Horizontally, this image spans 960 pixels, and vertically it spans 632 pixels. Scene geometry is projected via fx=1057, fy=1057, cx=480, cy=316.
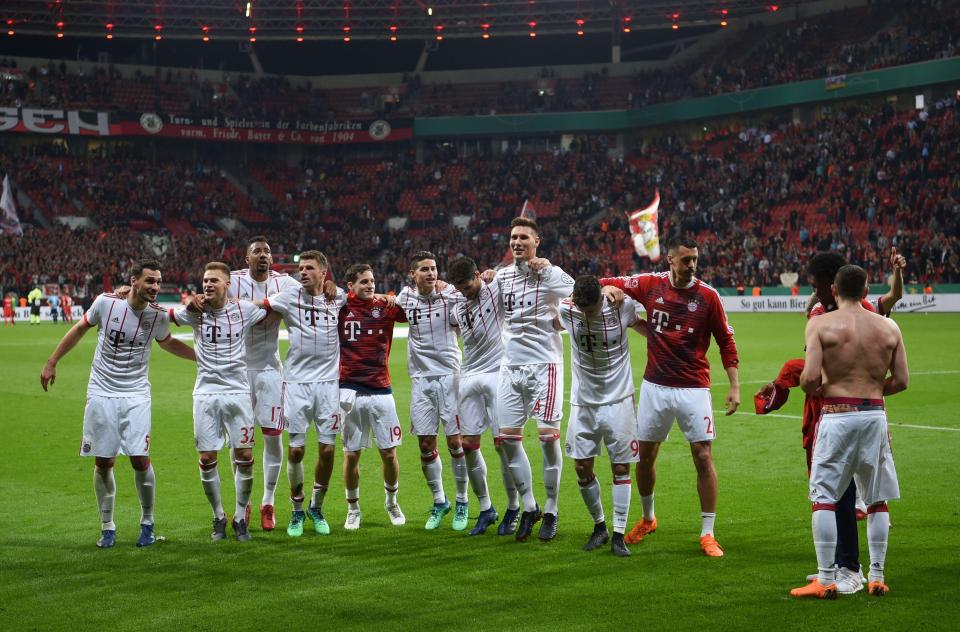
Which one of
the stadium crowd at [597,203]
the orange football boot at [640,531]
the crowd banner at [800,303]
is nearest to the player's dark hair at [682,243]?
the orange football boot at [640,531]

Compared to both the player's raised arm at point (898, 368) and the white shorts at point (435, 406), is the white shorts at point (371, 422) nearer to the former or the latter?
the white shorts at point (435, 406)

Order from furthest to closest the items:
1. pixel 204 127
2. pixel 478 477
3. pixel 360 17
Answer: pixel 204 127 → pixel 360 17 → pixel 478 477

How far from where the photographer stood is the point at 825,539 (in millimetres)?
6500

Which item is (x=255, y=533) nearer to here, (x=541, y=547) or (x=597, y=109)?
(x=541, y=547)

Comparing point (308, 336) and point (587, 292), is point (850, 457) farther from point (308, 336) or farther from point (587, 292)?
point (308, 336)

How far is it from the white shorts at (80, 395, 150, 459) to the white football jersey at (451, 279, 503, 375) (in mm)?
2743

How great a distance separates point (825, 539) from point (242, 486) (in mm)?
4649

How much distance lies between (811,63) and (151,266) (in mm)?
53314

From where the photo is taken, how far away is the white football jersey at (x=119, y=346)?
28.3 feet

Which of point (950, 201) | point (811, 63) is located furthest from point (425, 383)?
Answer: point (811, 63)

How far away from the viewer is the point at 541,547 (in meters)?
8.16

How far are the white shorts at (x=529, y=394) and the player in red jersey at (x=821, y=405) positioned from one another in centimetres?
194

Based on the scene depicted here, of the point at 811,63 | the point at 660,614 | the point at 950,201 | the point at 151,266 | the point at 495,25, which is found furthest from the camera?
the point at 495,25

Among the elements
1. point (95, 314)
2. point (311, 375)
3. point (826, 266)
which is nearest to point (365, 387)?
point (311, 375)
